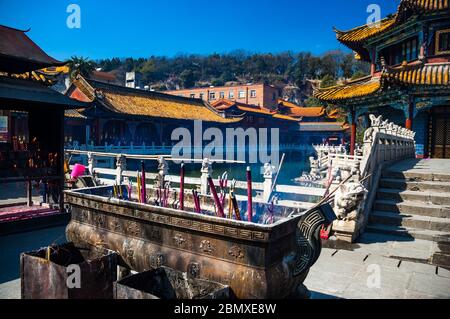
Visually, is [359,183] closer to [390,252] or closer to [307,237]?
[390,252]

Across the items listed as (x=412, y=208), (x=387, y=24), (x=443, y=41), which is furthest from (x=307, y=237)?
(x=387, y=24)

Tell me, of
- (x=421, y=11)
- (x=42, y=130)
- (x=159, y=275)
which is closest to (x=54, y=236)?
(x=42, y=130)

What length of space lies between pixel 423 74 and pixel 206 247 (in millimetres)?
14773

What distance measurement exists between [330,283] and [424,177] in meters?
5.50

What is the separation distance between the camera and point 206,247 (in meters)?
3.15

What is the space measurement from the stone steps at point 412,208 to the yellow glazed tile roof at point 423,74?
7.97m

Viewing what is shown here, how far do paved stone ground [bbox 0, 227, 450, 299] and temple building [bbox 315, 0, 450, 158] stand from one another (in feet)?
30.6

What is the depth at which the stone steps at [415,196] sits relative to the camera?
289 inches

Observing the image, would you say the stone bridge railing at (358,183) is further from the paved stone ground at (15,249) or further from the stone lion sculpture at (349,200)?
the paved stone ground at (15,249)

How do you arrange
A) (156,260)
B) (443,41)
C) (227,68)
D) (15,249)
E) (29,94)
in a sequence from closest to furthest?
(156,260)
(15,249)
(29,94)
(443,41)
(227,68)

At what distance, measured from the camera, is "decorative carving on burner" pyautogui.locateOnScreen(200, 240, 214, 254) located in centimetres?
311

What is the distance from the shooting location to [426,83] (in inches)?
533

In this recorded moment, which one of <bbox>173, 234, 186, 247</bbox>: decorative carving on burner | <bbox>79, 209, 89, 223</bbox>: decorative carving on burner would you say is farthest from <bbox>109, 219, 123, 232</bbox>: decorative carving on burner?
<bbox>173, 234, 186, 247</bbox>: decorative carving on burner
